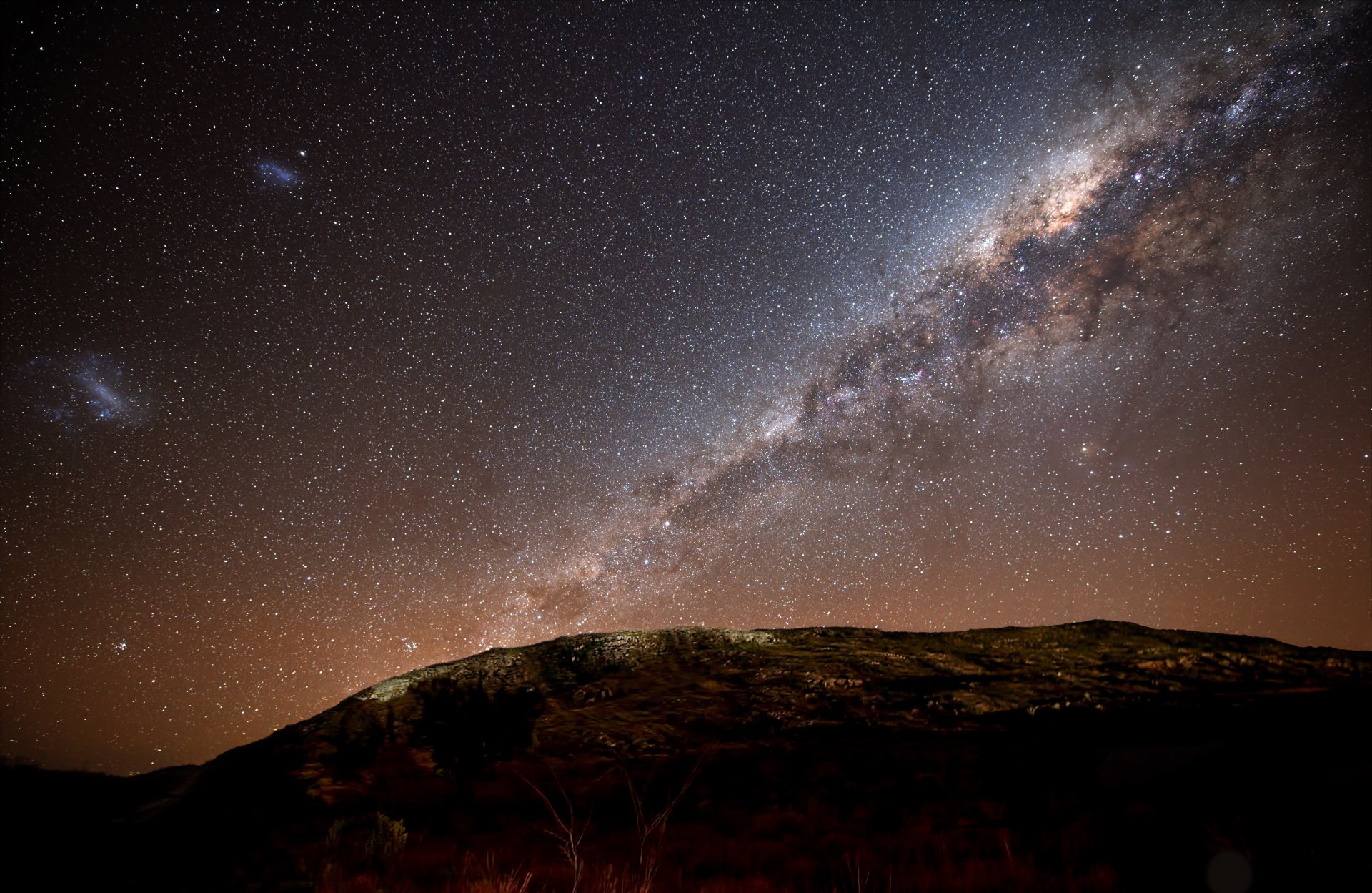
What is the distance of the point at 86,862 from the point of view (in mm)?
5430

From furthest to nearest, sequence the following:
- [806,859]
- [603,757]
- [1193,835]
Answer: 1. [603,757]
2. [806,859]
3. [1193,835]

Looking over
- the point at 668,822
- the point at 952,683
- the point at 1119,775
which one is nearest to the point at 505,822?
the point at 668,822

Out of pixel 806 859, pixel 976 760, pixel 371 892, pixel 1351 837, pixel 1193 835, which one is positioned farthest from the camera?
pixel 976 760

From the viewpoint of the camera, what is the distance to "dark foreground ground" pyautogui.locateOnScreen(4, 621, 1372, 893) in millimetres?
2945

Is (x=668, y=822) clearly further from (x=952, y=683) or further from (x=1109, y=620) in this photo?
(x=1109, y=620)

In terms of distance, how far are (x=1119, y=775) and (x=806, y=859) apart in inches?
319

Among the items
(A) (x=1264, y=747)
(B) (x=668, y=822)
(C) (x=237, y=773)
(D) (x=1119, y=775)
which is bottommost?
(B) (x=668, y=822)

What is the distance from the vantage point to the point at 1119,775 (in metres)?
5.96

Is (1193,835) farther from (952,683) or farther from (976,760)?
(952,683)

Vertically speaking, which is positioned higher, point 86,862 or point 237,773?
point 86,862

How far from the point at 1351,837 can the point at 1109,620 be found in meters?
43.6

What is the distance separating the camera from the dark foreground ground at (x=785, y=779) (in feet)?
9.66

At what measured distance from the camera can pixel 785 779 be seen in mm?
20359

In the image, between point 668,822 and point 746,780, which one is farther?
point 746,780
